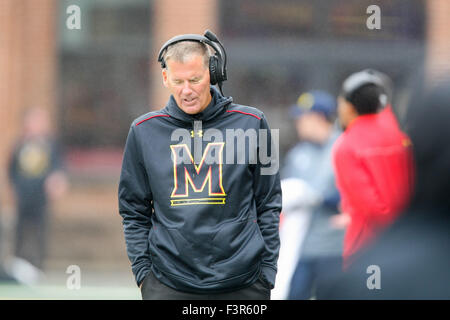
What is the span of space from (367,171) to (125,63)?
27.1 feet

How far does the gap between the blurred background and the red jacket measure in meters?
7.48

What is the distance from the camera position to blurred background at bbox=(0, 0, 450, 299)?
11.6 meters

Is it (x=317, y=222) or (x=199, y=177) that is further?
(x=317, y=222)

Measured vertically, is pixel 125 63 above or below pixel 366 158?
above

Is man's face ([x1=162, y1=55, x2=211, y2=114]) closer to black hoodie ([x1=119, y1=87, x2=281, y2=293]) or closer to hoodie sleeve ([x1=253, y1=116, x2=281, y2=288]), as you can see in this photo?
black hoodie ([x1=119, y1=87, x2=281, y2=293])

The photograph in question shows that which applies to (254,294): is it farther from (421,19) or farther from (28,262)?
(421,19)

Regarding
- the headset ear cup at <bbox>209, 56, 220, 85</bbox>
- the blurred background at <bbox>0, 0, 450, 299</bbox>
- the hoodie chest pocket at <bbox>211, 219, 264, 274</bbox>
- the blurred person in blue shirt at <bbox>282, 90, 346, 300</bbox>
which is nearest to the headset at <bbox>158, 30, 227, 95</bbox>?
the headset ear cup at <bbox>209, 56, 220, 85</bbox>

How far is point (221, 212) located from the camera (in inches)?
112

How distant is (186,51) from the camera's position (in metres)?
2.93

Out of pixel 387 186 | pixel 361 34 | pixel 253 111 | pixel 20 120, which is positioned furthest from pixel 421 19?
pixel 253 111

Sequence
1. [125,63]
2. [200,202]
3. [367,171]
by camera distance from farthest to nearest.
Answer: [125,63] → [367,171] → [200,202]

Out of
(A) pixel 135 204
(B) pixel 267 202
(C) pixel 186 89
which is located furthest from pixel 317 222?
(C) pixel 186 89
